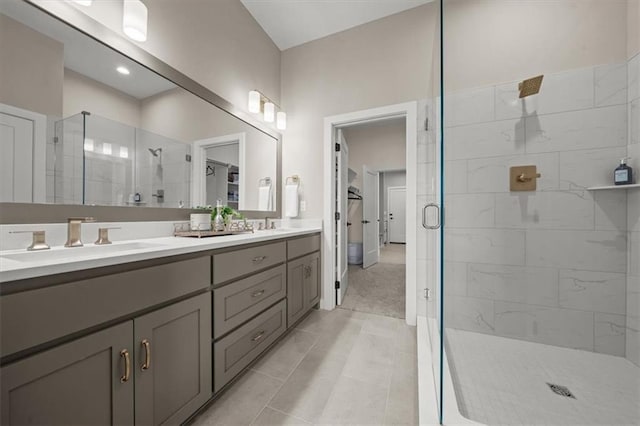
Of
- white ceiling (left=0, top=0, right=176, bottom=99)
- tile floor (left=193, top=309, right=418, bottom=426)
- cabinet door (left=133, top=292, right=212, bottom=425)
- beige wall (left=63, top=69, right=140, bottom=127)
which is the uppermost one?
white ceiling (left=0, top=0, right=176, bottom=99)

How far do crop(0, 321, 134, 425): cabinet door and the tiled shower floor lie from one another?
1439 millimetres

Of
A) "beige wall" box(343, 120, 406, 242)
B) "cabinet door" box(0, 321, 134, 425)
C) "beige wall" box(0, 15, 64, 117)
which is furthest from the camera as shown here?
"beige wall" box(343, 120, 406, 242)

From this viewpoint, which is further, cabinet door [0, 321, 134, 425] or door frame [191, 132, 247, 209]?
door frame [191, 132, 247, 209]

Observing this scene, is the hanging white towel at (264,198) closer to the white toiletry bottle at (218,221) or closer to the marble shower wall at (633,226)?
the white toiletry bottle at (218,221)

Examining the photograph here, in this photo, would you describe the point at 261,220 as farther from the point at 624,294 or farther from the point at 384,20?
the point at 624,294

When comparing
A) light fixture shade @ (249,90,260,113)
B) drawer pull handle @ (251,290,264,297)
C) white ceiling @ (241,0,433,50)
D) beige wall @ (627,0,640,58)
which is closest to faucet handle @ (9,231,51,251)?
drawer pull handle @ (251,290,264,297)

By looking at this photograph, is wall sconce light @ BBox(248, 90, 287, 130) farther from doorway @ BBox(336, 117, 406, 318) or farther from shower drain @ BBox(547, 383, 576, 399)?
shower drain @ BBox(547, 383, 576, 399)

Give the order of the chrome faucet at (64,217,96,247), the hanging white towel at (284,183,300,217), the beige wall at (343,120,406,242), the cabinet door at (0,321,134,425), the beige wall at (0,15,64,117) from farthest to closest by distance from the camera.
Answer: the beige wall at (343,120,406,242), the hanging white towel at (284,183,300,217), the chrome faucet at (64,217,96,247), the beige wall at (0,15,64,117), the cabinet door at (0,321,134,425)

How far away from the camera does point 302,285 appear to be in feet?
6.61

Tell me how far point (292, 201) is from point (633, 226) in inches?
98.2

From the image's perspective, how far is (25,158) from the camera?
0.94 metres

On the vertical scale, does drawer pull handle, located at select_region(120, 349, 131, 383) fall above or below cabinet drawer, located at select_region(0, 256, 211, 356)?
below

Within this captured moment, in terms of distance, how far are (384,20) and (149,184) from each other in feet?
8.44

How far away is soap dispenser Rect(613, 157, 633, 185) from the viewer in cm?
141
